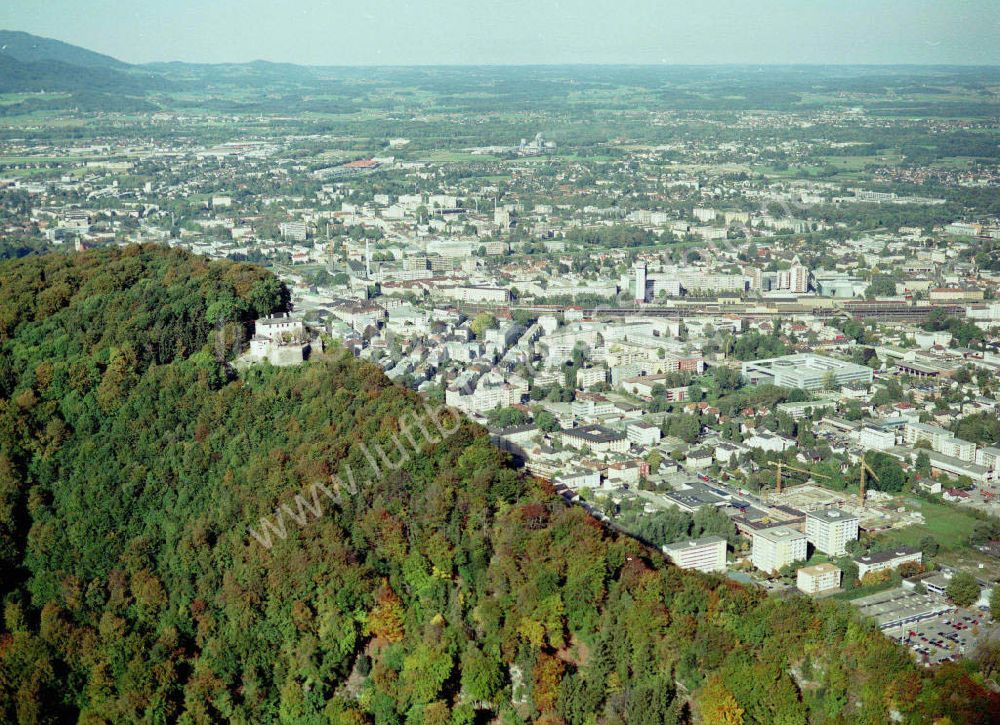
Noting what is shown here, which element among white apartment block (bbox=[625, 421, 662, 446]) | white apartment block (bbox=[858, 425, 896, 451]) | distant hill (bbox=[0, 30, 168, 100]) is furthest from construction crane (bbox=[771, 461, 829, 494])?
distant hill (bbox=[0, 30, 168, 100])

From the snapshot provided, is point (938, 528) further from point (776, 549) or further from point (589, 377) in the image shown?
point (589, 377)

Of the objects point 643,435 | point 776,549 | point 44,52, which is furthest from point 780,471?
point 44,52

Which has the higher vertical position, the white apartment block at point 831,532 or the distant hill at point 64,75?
the distant hill at point 64,75

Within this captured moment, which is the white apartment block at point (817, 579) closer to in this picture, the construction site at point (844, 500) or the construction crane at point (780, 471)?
the construction site at point (844, 500)

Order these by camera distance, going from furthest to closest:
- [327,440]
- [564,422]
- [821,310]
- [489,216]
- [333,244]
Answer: [489,216], [333,244], [821,310], [564,422], [327,440]

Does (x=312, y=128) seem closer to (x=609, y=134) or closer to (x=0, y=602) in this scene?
(x=609, y=134)

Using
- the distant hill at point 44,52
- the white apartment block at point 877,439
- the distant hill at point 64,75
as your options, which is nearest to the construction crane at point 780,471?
the white apartment block at point 877,439

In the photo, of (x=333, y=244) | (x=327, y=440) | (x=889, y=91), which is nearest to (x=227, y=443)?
(x=327, y=440)

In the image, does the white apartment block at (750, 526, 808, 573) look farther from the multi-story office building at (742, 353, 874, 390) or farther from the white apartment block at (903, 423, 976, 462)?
the multi-story office building at (742, 353, 874, 390)
